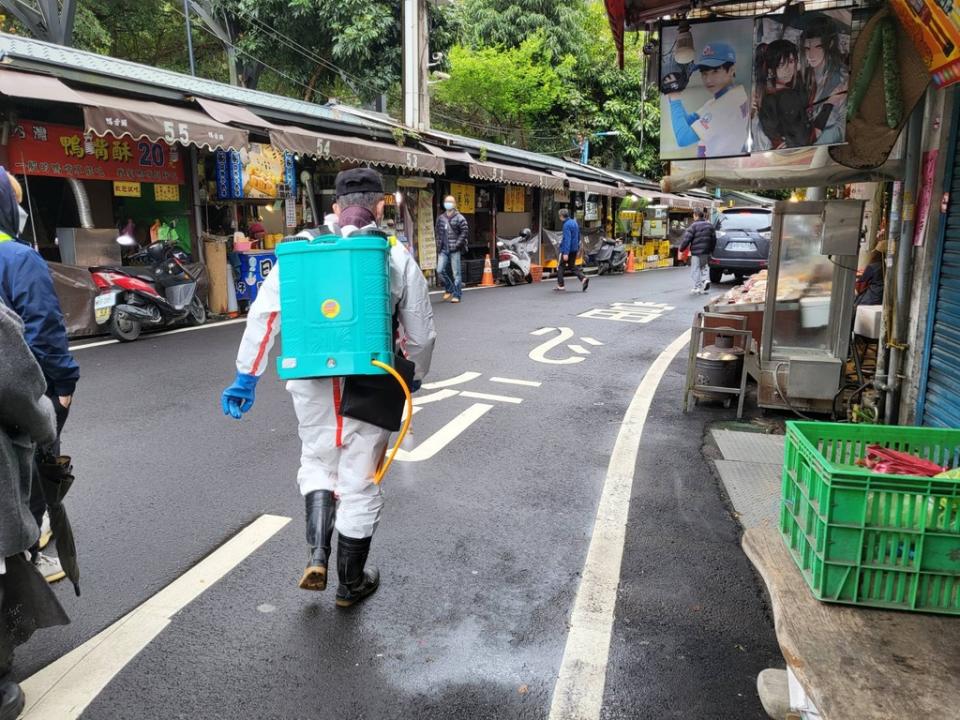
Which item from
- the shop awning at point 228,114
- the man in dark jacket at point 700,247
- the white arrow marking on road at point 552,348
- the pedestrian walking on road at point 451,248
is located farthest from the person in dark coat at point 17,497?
the man in dark jacket at point 700,247

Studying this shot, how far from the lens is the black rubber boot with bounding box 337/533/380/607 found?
10.5 ft

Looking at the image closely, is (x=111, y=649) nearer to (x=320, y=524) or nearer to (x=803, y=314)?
(x=320, y=524)

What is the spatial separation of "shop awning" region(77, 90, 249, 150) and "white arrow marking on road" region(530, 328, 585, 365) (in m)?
5.37

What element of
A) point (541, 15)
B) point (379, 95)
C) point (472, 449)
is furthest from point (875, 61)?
point (541, 15)

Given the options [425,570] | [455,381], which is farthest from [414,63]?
[425,570]

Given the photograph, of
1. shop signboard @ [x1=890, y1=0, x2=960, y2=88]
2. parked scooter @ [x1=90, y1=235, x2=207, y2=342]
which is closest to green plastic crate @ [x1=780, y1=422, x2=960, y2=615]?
shop signboard @ [x1=890, y1=0, x2=960, y2=88]

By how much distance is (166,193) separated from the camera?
460 inches

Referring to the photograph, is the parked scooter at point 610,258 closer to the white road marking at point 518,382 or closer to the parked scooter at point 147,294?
the parked scooter at point 147,294

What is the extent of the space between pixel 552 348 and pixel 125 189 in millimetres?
7079

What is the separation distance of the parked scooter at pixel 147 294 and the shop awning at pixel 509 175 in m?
7.81

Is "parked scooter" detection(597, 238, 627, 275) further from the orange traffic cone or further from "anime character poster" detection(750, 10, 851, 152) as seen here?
"anime character poster" detection(750, 10, 851, 152)

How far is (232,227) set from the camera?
12.7 meters

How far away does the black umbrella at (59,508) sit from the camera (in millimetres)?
2934

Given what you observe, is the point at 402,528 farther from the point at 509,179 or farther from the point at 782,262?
the point at 509,179
